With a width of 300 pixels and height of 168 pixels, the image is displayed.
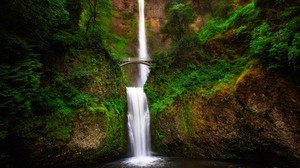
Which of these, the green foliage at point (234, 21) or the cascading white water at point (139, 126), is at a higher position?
the green foliage at point (234, 21)

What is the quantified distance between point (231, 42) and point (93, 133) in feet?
29.1

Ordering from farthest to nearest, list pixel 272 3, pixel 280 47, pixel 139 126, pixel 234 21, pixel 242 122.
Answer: pixel 139 126 < pixel 234 21 < pixel 272 3 < pixel 242 122 < pixel 280 47

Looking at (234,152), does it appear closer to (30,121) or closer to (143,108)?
(143,108)

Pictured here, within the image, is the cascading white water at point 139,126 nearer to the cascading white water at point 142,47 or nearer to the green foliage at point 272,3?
the green foliage at point 272,3

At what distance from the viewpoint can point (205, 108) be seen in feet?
39.6

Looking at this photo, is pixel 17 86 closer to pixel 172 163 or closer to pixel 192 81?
pixel 172 163

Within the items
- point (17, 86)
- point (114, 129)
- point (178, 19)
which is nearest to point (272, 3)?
point (178, 19)

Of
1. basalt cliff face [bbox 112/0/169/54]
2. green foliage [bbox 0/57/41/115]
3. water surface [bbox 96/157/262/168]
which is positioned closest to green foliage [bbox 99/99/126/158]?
water surface [bbox 96/157/262/168]

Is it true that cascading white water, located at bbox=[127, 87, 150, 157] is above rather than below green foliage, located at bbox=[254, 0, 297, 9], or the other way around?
below

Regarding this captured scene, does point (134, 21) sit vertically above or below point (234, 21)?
above

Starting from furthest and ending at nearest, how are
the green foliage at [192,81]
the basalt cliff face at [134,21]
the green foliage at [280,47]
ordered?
1. the basalt cliff face at [134,21]
2. the green foliage at [192,81]
3. the green foliage at [280,47]

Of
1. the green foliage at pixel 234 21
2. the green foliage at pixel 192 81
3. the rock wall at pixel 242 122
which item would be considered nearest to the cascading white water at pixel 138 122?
the green foliage at pixel 192 81

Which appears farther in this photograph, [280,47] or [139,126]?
[139,126]

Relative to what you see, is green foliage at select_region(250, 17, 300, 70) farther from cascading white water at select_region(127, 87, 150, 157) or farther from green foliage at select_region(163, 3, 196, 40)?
green foliage at select_region(163, 3, 196, 40)
